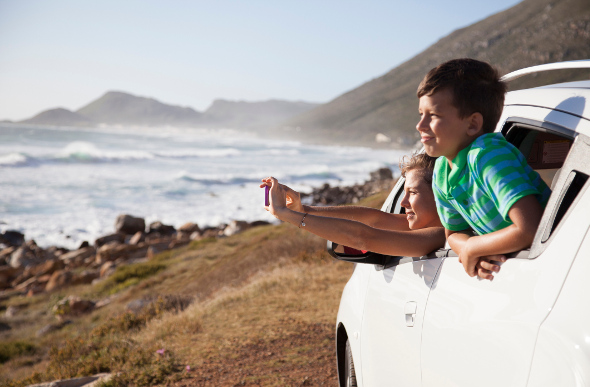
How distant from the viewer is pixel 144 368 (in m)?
5.66

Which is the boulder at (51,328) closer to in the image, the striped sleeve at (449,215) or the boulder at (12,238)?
the striped sleeve at (449,215)

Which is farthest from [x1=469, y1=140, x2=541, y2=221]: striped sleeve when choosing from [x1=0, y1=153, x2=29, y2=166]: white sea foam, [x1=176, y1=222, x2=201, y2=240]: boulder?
[x1=0, y1=153, x2=29, y2=166]: white sea foam

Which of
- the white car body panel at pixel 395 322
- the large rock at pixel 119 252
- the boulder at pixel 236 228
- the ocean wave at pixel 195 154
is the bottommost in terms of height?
the large rock at pixel 119 252

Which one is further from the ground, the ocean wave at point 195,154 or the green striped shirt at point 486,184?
the green striped shirt at point 486,184

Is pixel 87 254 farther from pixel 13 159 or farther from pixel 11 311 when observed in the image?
pixel 13 159

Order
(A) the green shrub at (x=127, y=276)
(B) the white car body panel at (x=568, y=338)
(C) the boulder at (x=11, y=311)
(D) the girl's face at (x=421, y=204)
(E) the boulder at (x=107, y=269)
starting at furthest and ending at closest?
(E) the boulder at (x=107, y=269)
(A) the green shrub at (x=127, y=276)
(C) the boulder at (x=11, y=311)
(D) the girl's face at (x=421, y=204)
(B) the white car body panel at (x=568, y=338)

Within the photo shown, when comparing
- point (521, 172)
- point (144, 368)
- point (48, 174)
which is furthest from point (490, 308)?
point (48, 174)

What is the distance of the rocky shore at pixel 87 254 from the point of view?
1723cm

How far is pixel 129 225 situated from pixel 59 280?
7291 mm

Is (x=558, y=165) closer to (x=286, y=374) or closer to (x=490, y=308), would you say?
(x=490, y=308)

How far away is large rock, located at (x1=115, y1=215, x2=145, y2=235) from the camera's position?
947 inches

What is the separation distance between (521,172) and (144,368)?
16.4ft

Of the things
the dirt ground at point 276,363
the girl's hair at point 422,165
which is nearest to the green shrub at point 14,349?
the dirt ground at point 276,363

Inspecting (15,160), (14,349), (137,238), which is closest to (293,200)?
(14,349)
